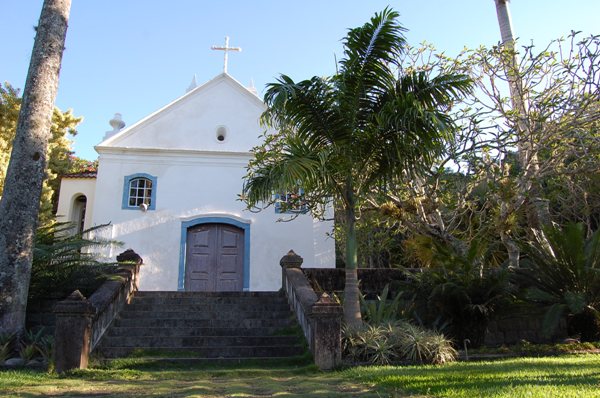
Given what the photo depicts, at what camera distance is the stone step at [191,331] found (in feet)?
31.0

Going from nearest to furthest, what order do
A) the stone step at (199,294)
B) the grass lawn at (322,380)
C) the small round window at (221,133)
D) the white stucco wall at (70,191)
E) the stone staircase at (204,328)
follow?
the grass lawn at (322,380), the stone staircase at (204,328), the stone step at (199,294), the small round window at (221,133), the white stucco wall at (70,191)

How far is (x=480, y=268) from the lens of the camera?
958 centimetres

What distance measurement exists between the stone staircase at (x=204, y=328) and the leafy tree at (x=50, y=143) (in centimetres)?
625

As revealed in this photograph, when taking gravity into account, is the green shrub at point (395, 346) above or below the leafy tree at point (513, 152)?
below

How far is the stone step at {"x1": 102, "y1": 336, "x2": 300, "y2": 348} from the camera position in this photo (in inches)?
355

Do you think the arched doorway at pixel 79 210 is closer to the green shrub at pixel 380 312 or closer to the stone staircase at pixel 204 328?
the stone staircase at pixel 204 328

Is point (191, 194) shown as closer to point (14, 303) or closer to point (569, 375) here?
point (14, 303)

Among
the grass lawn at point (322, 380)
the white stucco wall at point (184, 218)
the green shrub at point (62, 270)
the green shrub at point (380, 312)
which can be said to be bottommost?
the grass lawn at point (322, 380)

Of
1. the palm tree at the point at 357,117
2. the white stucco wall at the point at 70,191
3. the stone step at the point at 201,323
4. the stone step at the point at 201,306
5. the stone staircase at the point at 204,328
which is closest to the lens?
the palm tree at the point at 357,117

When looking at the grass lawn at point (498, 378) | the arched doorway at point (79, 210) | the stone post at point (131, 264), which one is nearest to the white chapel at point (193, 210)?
the arched doorway at point (79, 210)

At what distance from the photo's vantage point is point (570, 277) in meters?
9.21

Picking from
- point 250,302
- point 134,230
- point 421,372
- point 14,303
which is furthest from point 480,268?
point 134,230

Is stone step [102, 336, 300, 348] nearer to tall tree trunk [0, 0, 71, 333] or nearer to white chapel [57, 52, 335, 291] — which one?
tall tree trunk [0, 0, 71, 333]

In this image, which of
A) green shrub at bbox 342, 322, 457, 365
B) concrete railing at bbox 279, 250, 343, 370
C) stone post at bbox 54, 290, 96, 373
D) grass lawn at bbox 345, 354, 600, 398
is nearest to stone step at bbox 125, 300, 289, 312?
concrete railing at bbox 279, 250, 343, 370
